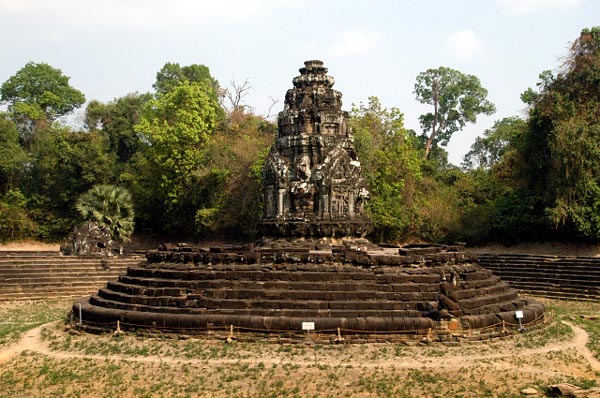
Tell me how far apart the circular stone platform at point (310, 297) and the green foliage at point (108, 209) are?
53.7 ft

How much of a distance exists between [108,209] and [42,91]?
27.6 metres

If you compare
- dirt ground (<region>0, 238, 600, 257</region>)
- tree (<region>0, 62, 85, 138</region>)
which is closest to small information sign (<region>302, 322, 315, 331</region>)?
dirt ground (<region>0, 238, 600, 257</region>)

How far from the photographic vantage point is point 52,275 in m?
23.7

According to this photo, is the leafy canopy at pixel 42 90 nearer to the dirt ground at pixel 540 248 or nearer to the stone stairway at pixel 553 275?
the dirt ground at pixel 540 248

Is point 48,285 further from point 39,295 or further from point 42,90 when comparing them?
point 42,90

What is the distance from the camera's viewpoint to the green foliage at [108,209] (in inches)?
1252

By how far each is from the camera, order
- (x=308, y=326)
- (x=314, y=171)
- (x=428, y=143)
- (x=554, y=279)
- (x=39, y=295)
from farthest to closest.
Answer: (x=428, y=143) < (x=554, y=279) < (x=39, y=295) < (x=314, y=171) < (x=308, y=326)

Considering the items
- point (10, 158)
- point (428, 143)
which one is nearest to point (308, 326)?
point (10, 158)

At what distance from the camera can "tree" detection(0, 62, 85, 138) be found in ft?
178

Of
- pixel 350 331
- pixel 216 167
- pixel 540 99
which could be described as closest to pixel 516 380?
pixel 350 331

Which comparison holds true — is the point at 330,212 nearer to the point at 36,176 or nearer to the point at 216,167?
the point at 216,167

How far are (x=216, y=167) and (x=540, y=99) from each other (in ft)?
58.6

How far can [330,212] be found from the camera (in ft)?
63.7

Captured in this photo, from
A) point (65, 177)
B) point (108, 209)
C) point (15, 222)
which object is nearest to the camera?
point (108, 209)
